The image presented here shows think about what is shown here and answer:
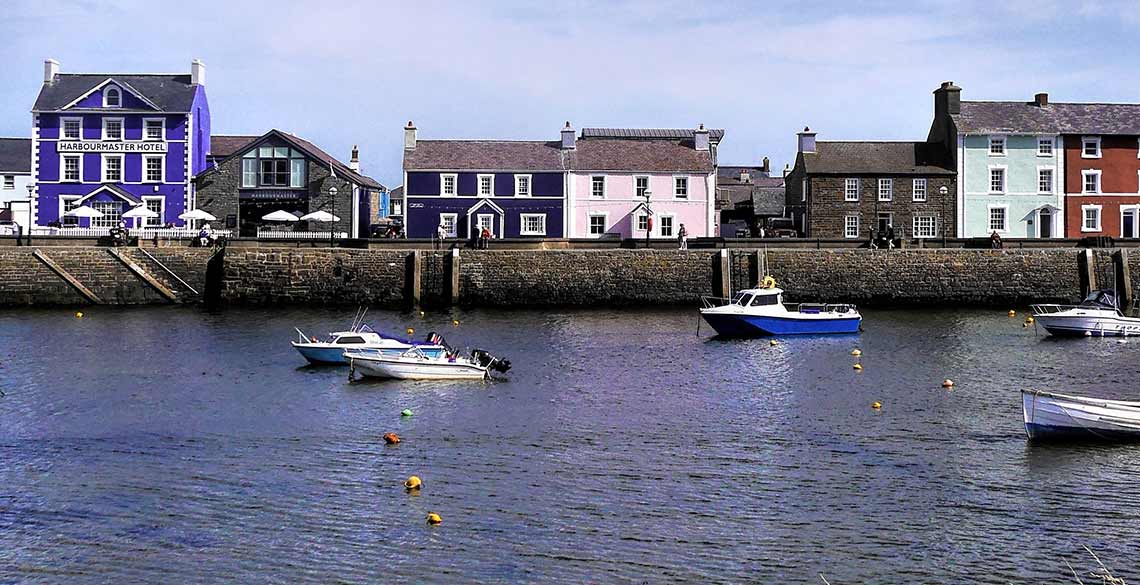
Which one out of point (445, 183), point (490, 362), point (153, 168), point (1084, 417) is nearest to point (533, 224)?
Answer: point (445, 183)

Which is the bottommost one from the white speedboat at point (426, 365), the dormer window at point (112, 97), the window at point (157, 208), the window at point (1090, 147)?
the white speedboat at point (426, 365)

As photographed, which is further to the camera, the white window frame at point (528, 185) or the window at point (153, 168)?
the white window frame at point (528, 185)

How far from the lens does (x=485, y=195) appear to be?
248 feet

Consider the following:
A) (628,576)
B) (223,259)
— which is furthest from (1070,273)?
(628,576)

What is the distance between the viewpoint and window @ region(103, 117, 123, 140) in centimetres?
7450

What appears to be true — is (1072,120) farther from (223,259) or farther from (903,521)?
(903,521)

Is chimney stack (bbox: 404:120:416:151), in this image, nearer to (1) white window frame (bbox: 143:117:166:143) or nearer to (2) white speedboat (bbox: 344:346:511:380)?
(1) white window frame (bbox: 143:117:166:143)

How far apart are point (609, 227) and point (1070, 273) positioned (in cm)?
2730

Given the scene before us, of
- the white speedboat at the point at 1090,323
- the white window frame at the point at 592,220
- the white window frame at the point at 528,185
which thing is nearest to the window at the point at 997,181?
the white window frame at the point at 592,220

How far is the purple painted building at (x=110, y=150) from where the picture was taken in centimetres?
7400

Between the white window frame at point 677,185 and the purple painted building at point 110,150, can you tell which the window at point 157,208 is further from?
the white window frame at point 677,185

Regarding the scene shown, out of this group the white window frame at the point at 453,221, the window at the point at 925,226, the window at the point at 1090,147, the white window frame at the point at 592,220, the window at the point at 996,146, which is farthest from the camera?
the white window frame at the point at 592,220

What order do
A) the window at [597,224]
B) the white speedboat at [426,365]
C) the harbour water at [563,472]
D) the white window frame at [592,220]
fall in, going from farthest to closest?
the window at [597,224] < the white window frame at [592,220] < the white speedboat at [426,365] < the harbour water at [563,472]

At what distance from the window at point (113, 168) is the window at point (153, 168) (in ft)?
4.80
